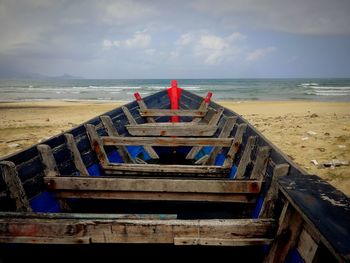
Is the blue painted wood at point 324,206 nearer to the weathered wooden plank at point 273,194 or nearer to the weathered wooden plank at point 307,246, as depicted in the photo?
the weathered wooden plank at point 307,246

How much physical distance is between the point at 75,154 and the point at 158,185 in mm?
1456

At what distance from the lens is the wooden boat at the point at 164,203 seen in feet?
5.36

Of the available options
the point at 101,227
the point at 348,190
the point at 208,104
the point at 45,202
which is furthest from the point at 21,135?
the point at 348,190

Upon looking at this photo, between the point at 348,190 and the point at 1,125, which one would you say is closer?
the point at 348,190

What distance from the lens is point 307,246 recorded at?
152 centimetres

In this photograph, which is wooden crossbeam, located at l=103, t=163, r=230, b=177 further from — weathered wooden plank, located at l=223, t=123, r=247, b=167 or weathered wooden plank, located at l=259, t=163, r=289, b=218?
weathered wooden plank, located at l=259, t=163, r=289, b=218

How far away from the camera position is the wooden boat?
163 centimetres

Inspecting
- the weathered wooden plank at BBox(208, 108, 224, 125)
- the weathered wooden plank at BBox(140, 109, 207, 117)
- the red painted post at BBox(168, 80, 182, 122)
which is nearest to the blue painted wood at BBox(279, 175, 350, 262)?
the weathered wooden plank at BBox(208, 108, 224, 125)

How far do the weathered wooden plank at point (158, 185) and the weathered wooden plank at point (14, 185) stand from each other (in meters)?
0.39

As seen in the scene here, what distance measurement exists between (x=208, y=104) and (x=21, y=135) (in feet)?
26.9

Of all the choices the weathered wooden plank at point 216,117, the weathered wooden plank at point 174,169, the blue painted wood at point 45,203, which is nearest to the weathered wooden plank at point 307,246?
the weathered wooden plank at point 174,169

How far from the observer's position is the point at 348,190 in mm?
4812

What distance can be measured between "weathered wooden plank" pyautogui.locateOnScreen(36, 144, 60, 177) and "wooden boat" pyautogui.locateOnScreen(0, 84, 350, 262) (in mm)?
11

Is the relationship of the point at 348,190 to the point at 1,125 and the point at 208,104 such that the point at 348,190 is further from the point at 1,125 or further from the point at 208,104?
the point at 1,125
